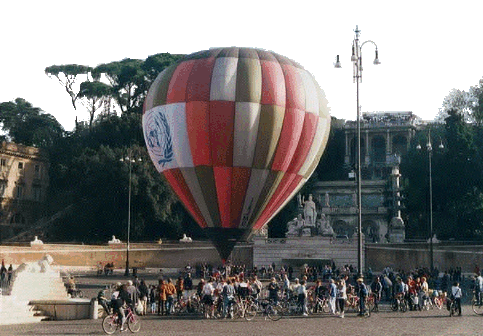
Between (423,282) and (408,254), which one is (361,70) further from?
(408,254)

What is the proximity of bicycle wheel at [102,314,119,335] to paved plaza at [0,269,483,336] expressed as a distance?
348mm

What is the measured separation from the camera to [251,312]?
27.9 m

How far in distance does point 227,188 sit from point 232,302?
10.4 m

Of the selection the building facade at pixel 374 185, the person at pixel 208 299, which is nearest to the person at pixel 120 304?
the person at pixel 208 299

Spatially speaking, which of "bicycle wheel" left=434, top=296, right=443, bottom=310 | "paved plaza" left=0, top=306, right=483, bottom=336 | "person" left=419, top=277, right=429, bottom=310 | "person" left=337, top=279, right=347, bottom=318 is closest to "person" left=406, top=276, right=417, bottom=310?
"person" left=419, top=277, right=429, bottom=310

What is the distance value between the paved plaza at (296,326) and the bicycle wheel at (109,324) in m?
0.35

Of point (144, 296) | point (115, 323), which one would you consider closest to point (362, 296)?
point (144, 296)

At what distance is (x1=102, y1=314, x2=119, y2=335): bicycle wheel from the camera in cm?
2272

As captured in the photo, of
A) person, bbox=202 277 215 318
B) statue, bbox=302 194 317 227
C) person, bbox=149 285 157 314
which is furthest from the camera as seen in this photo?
statue, bbox=302 194 317 227

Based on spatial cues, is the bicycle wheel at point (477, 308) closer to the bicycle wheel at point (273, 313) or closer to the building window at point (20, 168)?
the bicycle wheel at point (273, 313)

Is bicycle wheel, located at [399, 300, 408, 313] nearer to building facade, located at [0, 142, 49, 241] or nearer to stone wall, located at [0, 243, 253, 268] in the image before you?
stone wall, located at [0, 243, 253, 268]

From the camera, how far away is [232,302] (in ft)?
91.5

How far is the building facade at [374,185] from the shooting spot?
275ft

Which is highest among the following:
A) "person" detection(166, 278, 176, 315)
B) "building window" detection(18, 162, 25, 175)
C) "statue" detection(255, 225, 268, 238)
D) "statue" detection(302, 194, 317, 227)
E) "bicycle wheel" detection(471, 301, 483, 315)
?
"building window" detection(18, 162, 25, 175)
